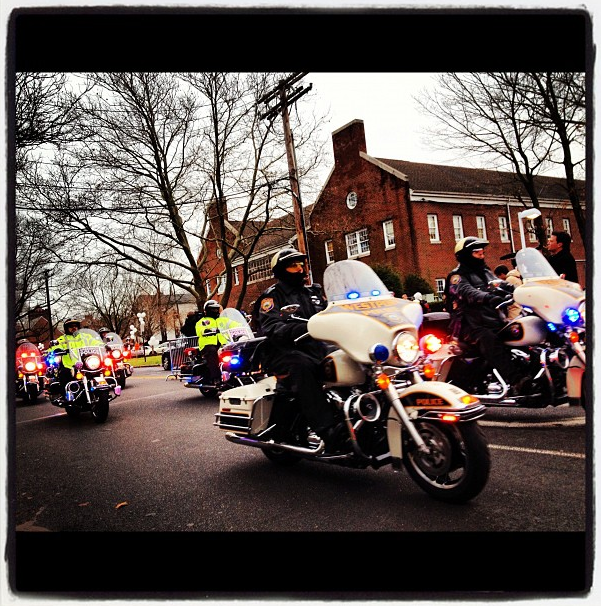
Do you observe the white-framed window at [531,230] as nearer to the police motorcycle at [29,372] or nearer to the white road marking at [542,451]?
the white road marking at [542,451]

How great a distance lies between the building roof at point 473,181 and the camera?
4.77 metres

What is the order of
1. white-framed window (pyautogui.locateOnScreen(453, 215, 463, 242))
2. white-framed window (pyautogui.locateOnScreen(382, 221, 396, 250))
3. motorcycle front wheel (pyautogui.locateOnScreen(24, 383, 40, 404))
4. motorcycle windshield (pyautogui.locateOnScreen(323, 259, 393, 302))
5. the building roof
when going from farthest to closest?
white-framed window (pyautogui.locateOnScreen(453, 215, 463, 242))
white-framed window (pyautogui.locateOnScreen(382, 221, 396, 250))
motorcycle front wheel (pyautogui.locateOnScreen(24, 383, 40, 404))
the building roof
motorcycle windshield (pyautogui.locateOnScreen(323, 259, 393, 302))

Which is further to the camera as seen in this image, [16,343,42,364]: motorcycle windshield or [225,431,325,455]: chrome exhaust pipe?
[16,343,42,364]: motorcycle windshield

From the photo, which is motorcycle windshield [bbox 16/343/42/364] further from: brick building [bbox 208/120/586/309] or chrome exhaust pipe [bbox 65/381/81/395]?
brick building [bbox 208/120/586/309]

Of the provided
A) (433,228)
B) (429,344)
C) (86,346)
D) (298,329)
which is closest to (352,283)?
(298,329)

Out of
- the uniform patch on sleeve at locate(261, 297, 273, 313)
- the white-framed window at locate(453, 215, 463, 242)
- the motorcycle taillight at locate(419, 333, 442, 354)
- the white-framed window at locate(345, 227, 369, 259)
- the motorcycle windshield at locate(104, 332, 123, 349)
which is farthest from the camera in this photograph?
the white-framed window at locate(453, 215, 463, 242)

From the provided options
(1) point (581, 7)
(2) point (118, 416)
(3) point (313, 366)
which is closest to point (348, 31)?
(1) point (581, 7)

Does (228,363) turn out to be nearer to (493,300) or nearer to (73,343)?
(73,343)

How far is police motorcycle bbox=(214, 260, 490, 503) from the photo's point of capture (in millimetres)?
2836

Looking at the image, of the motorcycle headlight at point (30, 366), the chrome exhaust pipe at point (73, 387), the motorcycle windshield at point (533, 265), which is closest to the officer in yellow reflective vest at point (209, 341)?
the chrome exhaust pipe at point (73, 387)

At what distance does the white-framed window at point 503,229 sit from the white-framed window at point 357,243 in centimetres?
302

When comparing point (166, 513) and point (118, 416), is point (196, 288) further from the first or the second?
point (166, 513)

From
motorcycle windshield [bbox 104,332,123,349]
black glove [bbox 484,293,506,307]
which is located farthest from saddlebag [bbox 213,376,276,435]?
motorcycle windshield [bbox 104,332,123,349]

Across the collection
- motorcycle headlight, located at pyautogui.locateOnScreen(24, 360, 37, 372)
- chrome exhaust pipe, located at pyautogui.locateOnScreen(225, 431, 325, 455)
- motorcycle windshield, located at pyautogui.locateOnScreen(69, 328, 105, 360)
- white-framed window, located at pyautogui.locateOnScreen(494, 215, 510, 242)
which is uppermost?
white-framed window, located at pyautogui.locateOnScreen(494, 215, 510, 242)
